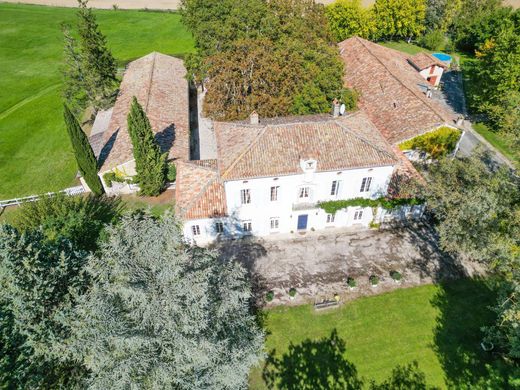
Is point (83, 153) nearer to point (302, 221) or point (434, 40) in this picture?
point (302, 221)

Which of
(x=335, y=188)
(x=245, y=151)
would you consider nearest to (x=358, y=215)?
(x=335, y=188)

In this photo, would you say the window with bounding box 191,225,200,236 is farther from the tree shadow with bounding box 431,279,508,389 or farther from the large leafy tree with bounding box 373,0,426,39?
the large leafy tree with bounding box 373,0,426,39

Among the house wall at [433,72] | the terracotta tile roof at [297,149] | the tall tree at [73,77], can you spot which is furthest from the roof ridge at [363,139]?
the tall tree at [73,77]

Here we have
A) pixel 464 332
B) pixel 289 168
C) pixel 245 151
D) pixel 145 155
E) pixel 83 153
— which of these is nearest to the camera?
pixel 464 332

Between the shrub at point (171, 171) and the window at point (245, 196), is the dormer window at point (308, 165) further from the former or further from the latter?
the shrub at point (171, 171)

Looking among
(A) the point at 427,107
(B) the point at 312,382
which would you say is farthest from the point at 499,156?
(B) the point at 312,382
